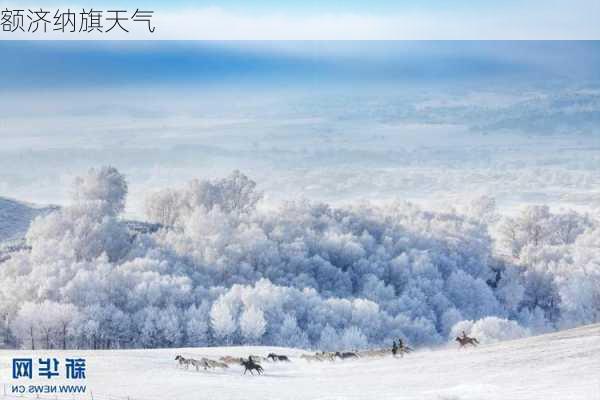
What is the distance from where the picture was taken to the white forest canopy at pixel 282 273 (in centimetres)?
6669

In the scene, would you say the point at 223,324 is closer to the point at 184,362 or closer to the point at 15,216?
the point at 184,362

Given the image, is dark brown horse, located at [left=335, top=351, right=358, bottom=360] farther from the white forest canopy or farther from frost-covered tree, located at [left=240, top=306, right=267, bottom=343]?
frost-covered tree, located at [left=240, top=306, right=267, bottom=343]

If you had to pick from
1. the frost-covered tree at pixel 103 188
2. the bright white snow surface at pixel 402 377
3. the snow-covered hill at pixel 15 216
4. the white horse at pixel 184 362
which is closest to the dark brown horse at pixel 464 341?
the bright white snow surface at pixel 402 377

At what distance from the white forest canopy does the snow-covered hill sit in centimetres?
675

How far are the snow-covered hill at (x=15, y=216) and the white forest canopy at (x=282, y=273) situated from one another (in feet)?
22.2

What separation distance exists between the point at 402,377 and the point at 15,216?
83.5 metres

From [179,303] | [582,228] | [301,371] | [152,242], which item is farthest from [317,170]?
[301,371]

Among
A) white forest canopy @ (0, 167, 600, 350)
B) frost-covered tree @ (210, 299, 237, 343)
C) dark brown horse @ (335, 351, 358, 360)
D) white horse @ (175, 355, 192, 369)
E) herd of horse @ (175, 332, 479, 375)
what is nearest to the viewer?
herd of horse @ (175, 332, 479, 375)

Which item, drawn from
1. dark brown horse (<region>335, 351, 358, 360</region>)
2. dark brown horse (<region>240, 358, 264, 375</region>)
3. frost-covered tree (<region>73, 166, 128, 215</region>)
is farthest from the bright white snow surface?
frost-covered tree (<region>73, 166, 128, 215</region>)

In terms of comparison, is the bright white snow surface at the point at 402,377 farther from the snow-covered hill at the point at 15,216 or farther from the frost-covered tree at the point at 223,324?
the snow-covered hill at the point at 15,216

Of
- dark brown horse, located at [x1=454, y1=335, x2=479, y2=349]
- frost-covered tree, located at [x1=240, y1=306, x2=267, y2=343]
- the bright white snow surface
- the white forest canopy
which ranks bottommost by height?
the bright white snow surface

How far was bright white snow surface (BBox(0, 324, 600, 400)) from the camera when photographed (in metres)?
21.0

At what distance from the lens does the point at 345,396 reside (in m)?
21.5

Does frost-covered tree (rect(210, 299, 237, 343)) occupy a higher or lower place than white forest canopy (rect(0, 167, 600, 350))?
lower
